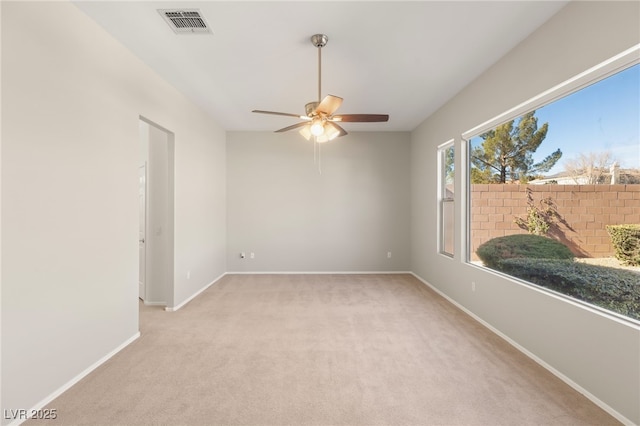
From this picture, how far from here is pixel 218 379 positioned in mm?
2373

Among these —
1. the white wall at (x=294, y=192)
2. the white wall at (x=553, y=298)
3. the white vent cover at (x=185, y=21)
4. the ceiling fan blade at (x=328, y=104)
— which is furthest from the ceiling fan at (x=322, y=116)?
the white wall at (x=294, y=192)

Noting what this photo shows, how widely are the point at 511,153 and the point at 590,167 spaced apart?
95cm

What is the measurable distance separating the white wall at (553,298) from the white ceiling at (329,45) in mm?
191

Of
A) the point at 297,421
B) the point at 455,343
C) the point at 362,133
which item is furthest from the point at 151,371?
the point at 362,133

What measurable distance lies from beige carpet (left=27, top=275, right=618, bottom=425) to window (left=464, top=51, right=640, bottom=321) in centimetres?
78

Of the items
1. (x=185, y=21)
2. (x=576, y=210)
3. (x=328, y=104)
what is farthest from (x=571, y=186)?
(x=185, y=21)

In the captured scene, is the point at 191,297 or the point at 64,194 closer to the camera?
the point at 64,194

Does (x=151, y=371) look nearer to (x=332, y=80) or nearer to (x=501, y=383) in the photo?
(x=501, y=383)

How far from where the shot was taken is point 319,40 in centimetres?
277

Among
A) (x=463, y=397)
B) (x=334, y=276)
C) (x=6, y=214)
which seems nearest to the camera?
(x=6, y=214)

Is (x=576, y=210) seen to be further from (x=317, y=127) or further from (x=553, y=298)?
(x=317, y=127)

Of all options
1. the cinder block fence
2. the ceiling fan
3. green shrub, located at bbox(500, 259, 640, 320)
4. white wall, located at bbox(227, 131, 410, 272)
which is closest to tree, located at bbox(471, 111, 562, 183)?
the cinder block fence

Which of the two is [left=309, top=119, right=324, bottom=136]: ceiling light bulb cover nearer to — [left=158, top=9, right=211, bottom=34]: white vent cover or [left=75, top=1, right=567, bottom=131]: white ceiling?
[left=75, top=1, right=567, bottom=131]: white ceiling

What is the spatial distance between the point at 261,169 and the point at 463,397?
200 inches
